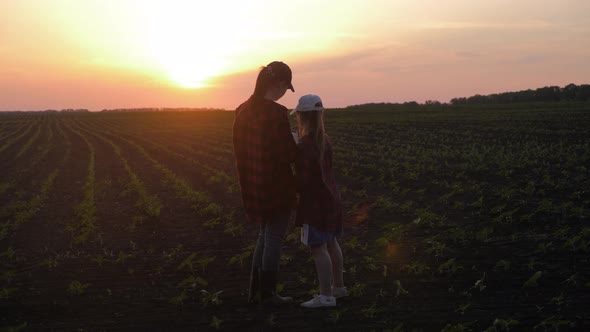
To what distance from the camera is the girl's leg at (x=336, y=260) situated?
15.3 feet

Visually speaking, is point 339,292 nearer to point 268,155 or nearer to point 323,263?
point 323,263

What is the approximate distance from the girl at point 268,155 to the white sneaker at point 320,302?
0.46 m

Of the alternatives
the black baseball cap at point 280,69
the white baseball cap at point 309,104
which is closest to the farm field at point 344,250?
the white baseball cap at point 309,104

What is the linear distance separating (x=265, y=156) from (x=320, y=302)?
1363mm

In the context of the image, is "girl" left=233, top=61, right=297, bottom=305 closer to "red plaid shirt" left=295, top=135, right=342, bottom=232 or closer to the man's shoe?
"red plaid shirt" left=295, top=135, right=342, bottom=232

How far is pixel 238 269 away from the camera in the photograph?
20.3 feet

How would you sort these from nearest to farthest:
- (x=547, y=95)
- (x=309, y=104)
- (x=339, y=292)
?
(x=309, y=104) < (x=339, y=292) < (x=547, y=95)

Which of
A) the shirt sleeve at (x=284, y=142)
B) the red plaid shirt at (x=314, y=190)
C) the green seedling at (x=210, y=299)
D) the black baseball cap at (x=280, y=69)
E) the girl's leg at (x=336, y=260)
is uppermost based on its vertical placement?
the black baseball cap at (x=280, y=69)

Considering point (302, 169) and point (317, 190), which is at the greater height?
point (302, 169)

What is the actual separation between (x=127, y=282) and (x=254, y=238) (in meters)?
2.37

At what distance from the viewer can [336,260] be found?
4.73 m

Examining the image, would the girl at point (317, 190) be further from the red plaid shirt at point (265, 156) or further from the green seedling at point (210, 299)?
the green seedling at point (210, 299)

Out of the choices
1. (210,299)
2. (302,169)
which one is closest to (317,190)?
(302,169)

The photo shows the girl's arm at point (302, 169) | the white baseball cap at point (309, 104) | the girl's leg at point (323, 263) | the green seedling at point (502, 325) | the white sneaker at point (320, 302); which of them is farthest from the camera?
the white sneaker at point (320, 302)
